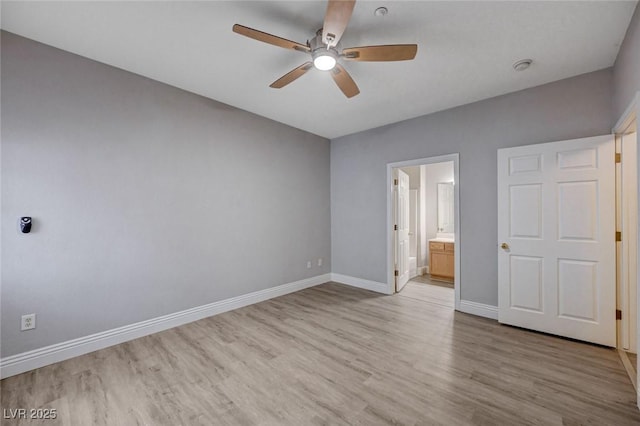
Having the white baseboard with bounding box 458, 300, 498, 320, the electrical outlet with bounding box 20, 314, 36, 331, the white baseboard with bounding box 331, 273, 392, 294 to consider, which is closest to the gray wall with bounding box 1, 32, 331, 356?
the electrical outlet with bounding box 20, 314, 36, 331

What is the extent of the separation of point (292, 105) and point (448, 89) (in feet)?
6.39

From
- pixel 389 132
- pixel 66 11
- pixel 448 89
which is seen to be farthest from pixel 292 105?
pixel 66 11

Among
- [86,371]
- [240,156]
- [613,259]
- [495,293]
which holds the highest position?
[240,156]

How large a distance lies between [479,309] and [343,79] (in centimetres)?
322

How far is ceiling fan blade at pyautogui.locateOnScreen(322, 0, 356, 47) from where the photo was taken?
1483 mm

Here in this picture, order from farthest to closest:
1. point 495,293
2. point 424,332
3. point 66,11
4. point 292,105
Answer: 1. point 292,105
2. point 495,293
3. point 424,332
4. point 66,11

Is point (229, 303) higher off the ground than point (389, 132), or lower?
lower

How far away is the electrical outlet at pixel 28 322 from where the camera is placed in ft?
7.16

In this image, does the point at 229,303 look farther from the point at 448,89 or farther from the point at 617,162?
the point at 617,162

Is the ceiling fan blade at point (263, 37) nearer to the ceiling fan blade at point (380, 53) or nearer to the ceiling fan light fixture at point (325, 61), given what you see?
the ceiling fan light fixture at point (325, 61)

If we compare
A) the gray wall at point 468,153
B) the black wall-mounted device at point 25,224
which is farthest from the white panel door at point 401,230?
the black wall-mounted device at point 25,224

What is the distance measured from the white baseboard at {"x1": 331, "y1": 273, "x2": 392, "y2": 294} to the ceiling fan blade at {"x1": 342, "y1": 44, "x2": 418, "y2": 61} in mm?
3358

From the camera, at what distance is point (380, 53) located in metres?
1.93

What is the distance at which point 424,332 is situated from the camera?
114 inches
